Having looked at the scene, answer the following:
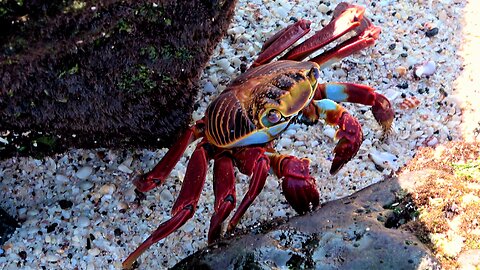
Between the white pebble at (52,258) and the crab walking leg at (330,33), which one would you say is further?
the crab walking leg at (330,33)

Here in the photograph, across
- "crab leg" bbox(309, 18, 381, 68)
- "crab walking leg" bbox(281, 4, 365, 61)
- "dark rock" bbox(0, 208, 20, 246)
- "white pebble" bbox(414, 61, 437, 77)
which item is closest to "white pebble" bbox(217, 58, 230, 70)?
"crab walking leg" bbox(281, 4, 365, 61)

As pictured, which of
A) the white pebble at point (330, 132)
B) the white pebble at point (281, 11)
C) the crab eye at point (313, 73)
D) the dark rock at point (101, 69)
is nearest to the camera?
the dark rock at point (101, 69)

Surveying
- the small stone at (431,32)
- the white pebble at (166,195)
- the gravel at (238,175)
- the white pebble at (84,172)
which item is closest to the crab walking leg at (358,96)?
the gravel at (238,175)

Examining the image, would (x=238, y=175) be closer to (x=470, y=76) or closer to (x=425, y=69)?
(x=425, y=69)

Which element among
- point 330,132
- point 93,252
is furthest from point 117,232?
point 330,132

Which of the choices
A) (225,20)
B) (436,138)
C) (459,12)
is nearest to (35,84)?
(225,20)

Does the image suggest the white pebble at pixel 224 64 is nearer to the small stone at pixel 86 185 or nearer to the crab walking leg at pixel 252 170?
the crab walking leg at pixel 252 170

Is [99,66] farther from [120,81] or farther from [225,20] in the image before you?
[225,20]
